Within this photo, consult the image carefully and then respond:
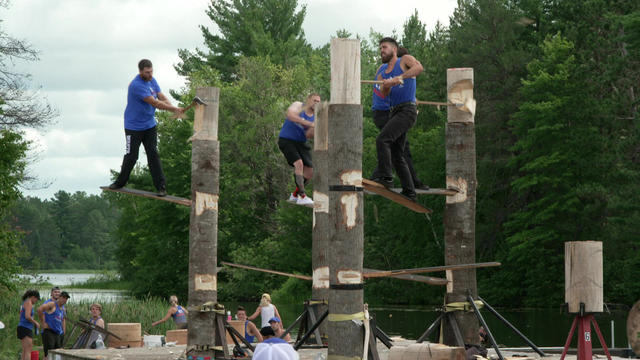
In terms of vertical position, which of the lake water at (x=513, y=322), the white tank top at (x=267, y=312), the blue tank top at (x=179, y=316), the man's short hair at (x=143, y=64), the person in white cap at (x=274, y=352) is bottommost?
the lake water at (x=513, y=322)

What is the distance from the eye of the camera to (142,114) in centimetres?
1322

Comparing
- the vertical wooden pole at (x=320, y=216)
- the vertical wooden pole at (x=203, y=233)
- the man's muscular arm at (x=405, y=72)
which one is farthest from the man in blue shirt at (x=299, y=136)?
the man's muscular arm at (x=405, y=72)

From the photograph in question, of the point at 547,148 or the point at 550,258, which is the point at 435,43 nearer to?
the point at 547,148

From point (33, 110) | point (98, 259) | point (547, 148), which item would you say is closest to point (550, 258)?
point (547, 148)

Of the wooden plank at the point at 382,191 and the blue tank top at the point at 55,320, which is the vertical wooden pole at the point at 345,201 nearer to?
the wooden plank at the point at 382,191

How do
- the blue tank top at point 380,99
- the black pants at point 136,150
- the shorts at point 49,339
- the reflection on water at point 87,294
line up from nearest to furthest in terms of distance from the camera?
the blue tank top at point 380,99 → the black pants at point 136,150 → the shorts at point 49,339 → the reflection on water at point 87,294

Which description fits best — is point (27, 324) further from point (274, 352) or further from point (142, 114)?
point (274, 352)

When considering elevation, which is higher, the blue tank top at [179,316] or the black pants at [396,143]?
the black pants at [396,143]

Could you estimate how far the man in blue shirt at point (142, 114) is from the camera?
12992 mm

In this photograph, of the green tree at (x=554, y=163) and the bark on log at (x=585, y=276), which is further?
the green tree at (x=554, y=163)

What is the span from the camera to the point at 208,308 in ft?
42.7

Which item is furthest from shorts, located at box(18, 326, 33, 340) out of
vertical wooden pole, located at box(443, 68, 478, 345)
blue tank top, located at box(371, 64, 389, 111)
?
blue tank top, located at box(371, 64, 389, 111)

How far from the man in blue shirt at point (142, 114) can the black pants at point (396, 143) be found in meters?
3.10

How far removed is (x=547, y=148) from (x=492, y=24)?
732 centimetres
